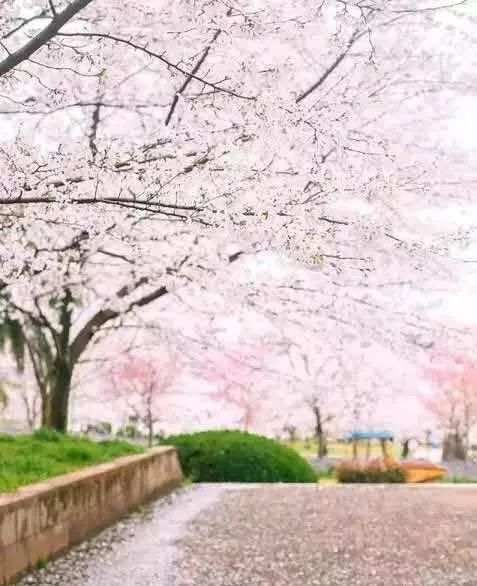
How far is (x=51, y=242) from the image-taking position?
1314 cm

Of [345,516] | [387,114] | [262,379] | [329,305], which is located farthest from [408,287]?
[262,379]

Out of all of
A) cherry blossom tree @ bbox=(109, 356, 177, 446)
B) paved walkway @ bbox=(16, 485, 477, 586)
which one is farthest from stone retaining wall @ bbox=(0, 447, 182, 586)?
cherry blossom tree @ bbox=(109, 356, 177, 446)

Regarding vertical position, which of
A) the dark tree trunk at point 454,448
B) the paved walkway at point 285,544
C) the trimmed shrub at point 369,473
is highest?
the dark tree trunk at point 454,448

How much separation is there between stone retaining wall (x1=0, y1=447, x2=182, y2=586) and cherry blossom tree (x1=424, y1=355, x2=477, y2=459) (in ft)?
83.6

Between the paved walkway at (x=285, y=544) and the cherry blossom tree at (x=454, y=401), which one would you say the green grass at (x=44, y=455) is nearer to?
the paved walkway at (x=285, y=544)

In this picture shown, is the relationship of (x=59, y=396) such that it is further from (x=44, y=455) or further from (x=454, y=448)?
(x=454, y=448)

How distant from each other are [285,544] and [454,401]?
30.1m

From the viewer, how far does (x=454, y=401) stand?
123ft

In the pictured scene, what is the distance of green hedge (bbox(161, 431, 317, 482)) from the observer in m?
16.6

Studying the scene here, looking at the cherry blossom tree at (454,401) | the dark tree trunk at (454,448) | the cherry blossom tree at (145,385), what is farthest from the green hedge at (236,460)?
the dark tree trunk at (454,448)

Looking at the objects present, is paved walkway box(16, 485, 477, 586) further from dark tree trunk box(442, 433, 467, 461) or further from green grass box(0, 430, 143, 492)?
dark tree trunk box(442, 433, 467, 461)

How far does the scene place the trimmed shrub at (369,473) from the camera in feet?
59.7

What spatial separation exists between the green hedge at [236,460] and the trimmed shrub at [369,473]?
1.38 metres

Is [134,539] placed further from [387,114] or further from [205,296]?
[205,296]
